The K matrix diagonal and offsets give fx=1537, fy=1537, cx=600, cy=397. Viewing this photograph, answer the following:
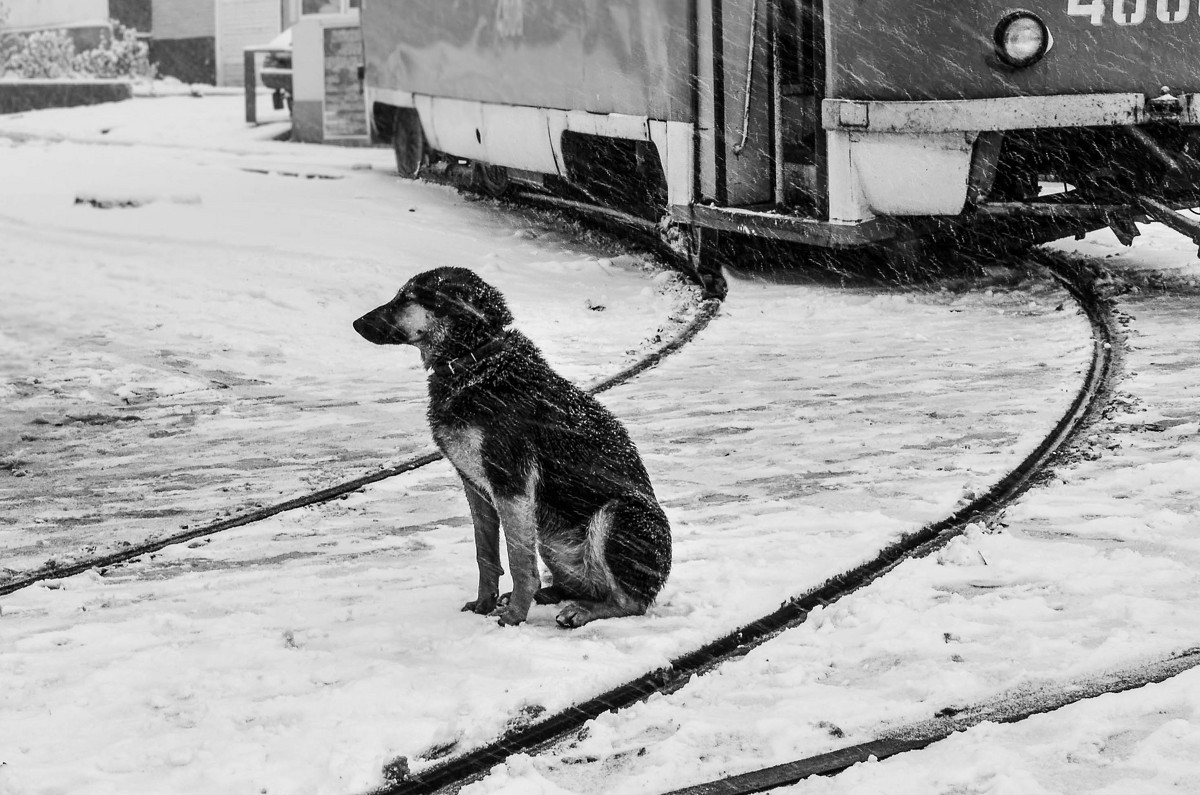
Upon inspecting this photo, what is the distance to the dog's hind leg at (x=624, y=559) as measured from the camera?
428 centimetres

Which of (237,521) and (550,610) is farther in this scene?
(237,521)

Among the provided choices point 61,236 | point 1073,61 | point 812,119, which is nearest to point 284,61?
point 61,236

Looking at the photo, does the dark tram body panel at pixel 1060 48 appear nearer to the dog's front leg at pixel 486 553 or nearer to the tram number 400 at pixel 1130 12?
the tram number 400 at pixel 1130 12

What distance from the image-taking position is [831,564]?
188 inches

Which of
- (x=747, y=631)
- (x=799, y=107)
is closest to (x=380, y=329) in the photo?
(x=747, y=631)

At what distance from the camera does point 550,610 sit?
4.58 metres

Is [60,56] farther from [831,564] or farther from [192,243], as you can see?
[831,564]

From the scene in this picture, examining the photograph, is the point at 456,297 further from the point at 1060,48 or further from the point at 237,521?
the point at 1060,48

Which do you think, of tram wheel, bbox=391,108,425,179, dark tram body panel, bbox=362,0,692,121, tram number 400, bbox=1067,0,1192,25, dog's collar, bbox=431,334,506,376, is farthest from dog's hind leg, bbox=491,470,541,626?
tram wheel, bbox=391,108,425,179

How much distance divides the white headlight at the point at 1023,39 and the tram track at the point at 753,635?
8.24ft

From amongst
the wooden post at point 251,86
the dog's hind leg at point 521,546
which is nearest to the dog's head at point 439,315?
the dog's hind leg at point 521,546

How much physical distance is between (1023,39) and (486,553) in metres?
5.61

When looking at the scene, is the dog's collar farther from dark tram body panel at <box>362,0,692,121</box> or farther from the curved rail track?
dark tram body panel at <box>362,0,692,121</box>

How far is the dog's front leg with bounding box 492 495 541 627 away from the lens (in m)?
4.18
